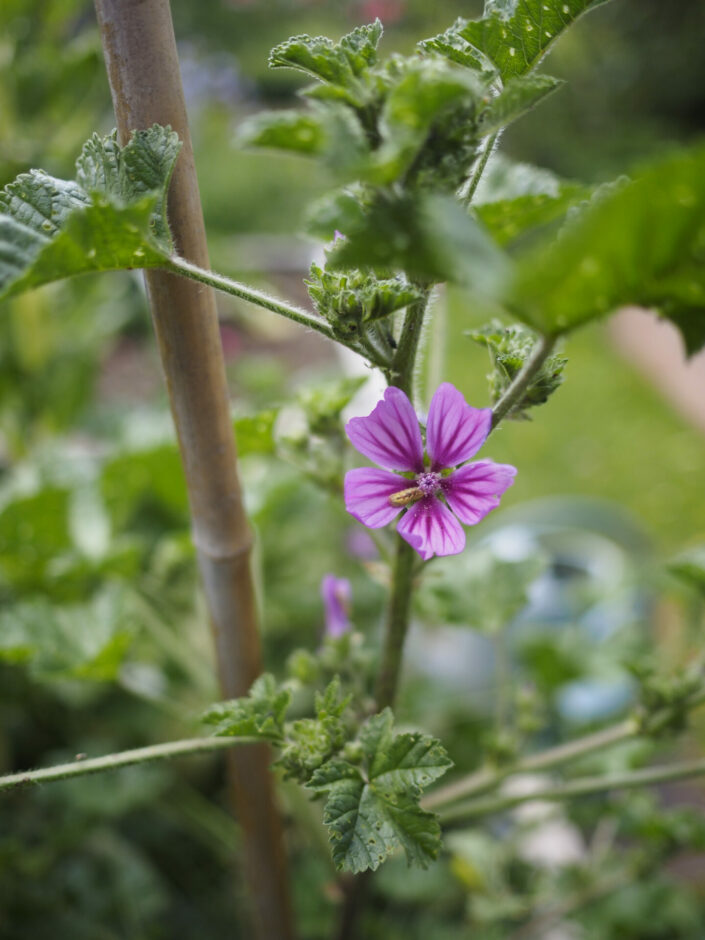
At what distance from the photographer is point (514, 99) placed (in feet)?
1.54

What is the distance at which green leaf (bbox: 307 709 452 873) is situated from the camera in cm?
54

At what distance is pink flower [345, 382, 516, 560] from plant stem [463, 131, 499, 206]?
123mm

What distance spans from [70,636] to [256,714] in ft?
1.20

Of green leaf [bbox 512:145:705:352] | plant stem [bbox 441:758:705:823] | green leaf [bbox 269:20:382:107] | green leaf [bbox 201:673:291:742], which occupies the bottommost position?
plant stem [bbox 441:758:705:823]

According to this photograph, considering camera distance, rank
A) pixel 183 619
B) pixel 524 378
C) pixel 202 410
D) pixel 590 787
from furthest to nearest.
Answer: pixel 183 619 < pixel 590 787 < pixel 202 410 < pixel 524 378

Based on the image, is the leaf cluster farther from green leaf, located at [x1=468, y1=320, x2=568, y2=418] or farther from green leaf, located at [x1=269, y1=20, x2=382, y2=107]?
green leaf, located at [x1=269, y1=20, x2=382, y2=107]

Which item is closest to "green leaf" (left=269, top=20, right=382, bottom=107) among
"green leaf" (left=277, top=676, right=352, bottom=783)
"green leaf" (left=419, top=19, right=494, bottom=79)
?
"green leaf" (left=419, top=19, right=494, bottom=79)

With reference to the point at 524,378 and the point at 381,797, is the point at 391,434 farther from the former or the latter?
the point at 381,797

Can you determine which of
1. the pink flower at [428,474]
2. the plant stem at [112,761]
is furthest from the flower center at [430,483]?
the plant stem at [112,761]

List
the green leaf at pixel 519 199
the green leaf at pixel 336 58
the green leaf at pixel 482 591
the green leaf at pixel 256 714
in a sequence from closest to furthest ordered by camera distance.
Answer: the green leaf at pixel 336 58, the green leaf at pixel 256 714, the green leaf at pixel 519 199, the green leaf at pixel 482 591

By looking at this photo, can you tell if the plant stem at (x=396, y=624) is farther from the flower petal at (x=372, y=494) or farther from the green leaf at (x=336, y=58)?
the green leaf at (x=336, y=58)

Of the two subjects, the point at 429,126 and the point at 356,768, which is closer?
the point at 429,126

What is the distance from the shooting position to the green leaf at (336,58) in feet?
1.56

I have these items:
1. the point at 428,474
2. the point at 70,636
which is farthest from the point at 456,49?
the point at 70,636
